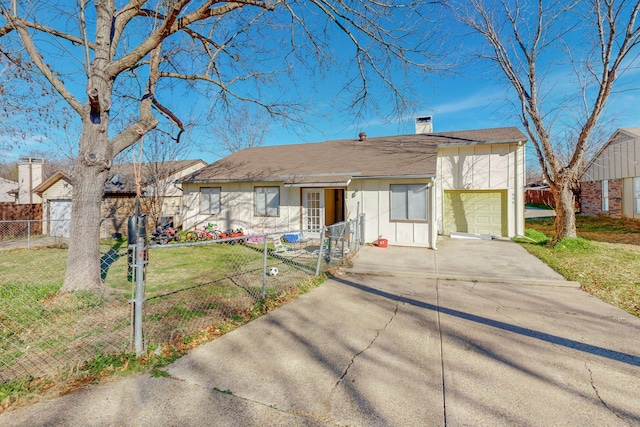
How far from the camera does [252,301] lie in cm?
516

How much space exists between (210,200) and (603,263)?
1400cm

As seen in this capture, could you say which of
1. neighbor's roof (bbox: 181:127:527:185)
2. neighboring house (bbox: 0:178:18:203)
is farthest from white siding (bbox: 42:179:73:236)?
neighboring house (bbox: 0:178:18:203)

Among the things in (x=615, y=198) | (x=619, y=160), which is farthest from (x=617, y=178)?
(x=615, y=198)

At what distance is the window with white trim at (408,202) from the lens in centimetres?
1062

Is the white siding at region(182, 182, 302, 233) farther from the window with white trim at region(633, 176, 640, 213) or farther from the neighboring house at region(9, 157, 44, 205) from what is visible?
the window with white trim at region(633, 176, 640, 213)

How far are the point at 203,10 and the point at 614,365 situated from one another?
24.7ft

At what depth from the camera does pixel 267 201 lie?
42.9ft

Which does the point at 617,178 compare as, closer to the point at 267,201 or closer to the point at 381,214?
the point at 381,214

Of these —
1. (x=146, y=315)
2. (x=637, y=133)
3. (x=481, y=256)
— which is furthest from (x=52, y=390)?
(x=637, y=133)

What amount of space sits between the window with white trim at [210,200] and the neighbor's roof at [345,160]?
2.07 feet

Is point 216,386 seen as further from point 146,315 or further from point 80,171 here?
point 80,171

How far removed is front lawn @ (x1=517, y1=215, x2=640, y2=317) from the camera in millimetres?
5496

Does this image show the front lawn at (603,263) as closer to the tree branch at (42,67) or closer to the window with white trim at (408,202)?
the window with white trim at (408,202)

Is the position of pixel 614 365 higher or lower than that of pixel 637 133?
lower
